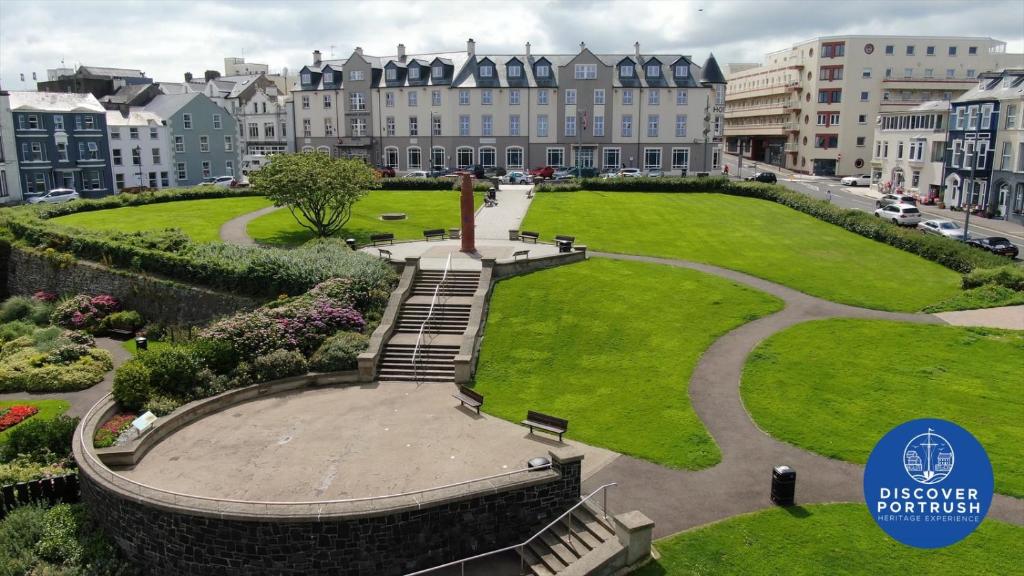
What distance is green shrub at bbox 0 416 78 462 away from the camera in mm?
20969

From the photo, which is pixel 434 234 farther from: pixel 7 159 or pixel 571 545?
pixel 7 159

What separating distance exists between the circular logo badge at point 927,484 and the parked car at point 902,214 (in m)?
40.6

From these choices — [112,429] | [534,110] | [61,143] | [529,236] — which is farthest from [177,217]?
[534,110]

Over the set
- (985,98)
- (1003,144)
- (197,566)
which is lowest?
(197,566)

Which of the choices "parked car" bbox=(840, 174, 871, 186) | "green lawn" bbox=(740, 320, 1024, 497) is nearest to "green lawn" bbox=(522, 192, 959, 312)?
"green lawn" bbox=(740, 320, 1024, 497)

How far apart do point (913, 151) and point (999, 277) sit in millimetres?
42621

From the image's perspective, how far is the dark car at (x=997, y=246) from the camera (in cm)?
4025

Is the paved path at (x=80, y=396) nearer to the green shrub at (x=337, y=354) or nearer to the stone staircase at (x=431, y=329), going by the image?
the green shrub at (x=337, y=354)

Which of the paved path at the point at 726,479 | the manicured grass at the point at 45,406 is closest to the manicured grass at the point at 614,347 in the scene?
the paved path at the point at 726,479

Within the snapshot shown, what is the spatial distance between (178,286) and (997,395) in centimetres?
3185

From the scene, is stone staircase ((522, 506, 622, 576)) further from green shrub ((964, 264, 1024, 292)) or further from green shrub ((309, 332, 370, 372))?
green shrub ((964, 264, 1024, 292))

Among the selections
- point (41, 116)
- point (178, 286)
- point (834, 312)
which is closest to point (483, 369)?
point (834, 312)

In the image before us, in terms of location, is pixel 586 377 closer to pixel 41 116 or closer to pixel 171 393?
pixel 171 393

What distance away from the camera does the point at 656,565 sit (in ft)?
50.2
